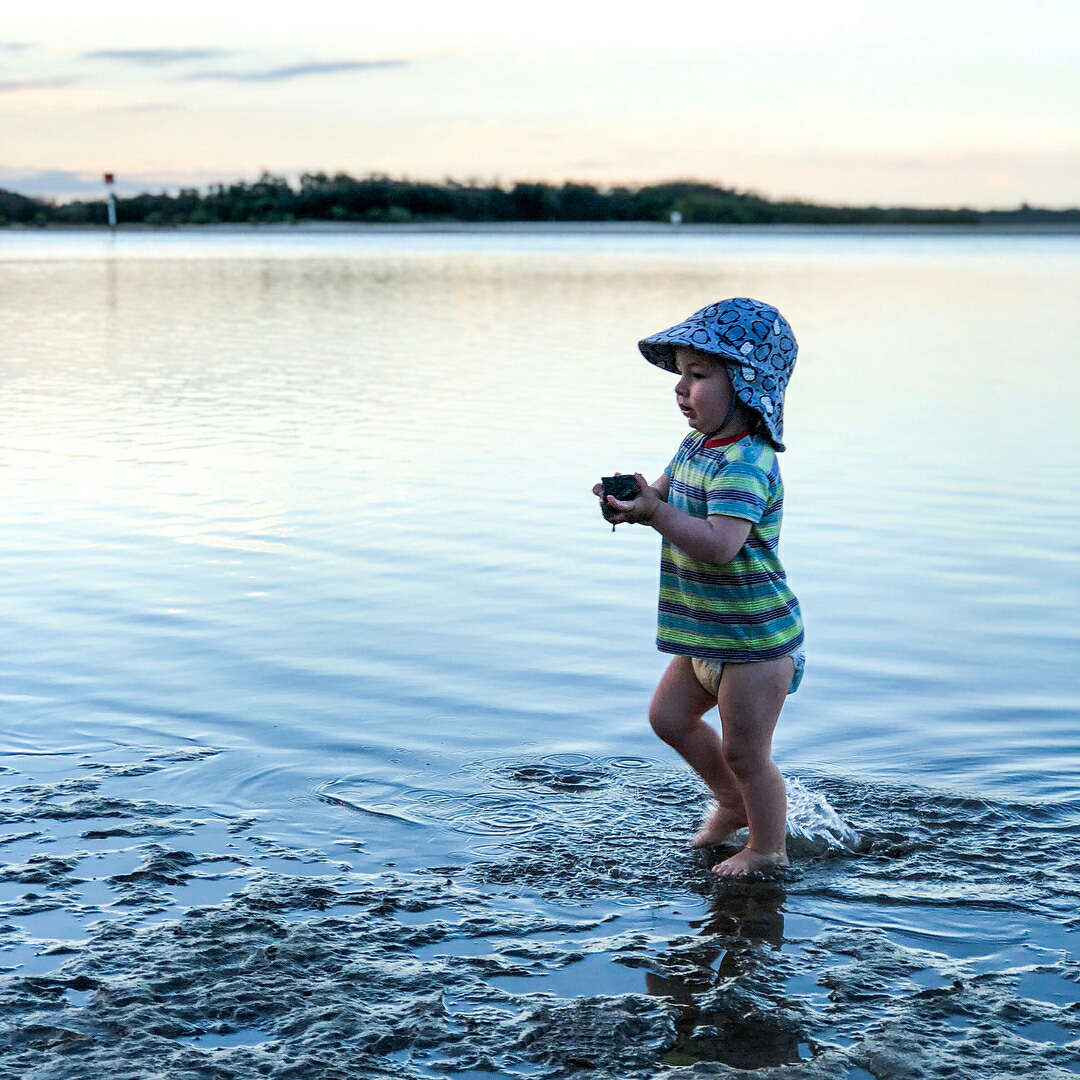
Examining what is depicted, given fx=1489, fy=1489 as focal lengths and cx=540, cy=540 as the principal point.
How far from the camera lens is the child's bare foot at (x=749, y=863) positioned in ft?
13.9

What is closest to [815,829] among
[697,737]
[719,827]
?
[719,827]

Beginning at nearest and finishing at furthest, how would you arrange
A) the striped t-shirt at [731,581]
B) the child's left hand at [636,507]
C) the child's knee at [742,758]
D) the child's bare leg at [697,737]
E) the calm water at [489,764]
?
the calm water at [489,764], the child's left hand at [636,507], the striped t-shirt at [731,581], the child's knee at [742,758], the child's bare leg at [697,737]

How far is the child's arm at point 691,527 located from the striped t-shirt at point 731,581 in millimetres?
94

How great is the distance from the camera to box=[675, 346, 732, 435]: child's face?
4.07 m

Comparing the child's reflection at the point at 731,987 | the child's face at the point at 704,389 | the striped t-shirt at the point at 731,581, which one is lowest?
the child's reflection at the point at 731,987

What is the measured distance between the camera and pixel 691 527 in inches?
153

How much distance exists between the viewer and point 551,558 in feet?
27.9

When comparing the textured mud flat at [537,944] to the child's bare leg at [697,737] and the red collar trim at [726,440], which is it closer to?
the child's bare leg at [697,737]

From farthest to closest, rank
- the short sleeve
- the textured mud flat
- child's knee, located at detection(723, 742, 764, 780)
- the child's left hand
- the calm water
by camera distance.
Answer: child's knee, located at detection(723, 742, 764, 780)
the short sleeve
the child's left hand
the calm water
the textured mud flat

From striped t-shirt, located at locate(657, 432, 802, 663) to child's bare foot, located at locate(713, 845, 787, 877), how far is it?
0.59m

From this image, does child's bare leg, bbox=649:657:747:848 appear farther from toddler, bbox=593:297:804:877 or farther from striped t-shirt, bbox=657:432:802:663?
striped t-shirt, bbox=657:432:802:663

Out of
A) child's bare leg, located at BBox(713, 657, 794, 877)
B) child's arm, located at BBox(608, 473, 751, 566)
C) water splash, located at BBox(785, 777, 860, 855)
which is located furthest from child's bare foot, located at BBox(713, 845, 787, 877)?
child's arm, located at BBox(608, 473, 751, 566)

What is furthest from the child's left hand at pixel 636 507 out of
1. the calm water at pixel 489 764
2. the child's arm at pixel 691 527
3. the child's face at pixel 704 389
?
the calm water at pixel 489 764

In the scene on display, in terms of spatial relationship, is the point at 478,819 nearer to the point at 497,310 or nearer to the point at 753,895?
the point at 753,895
